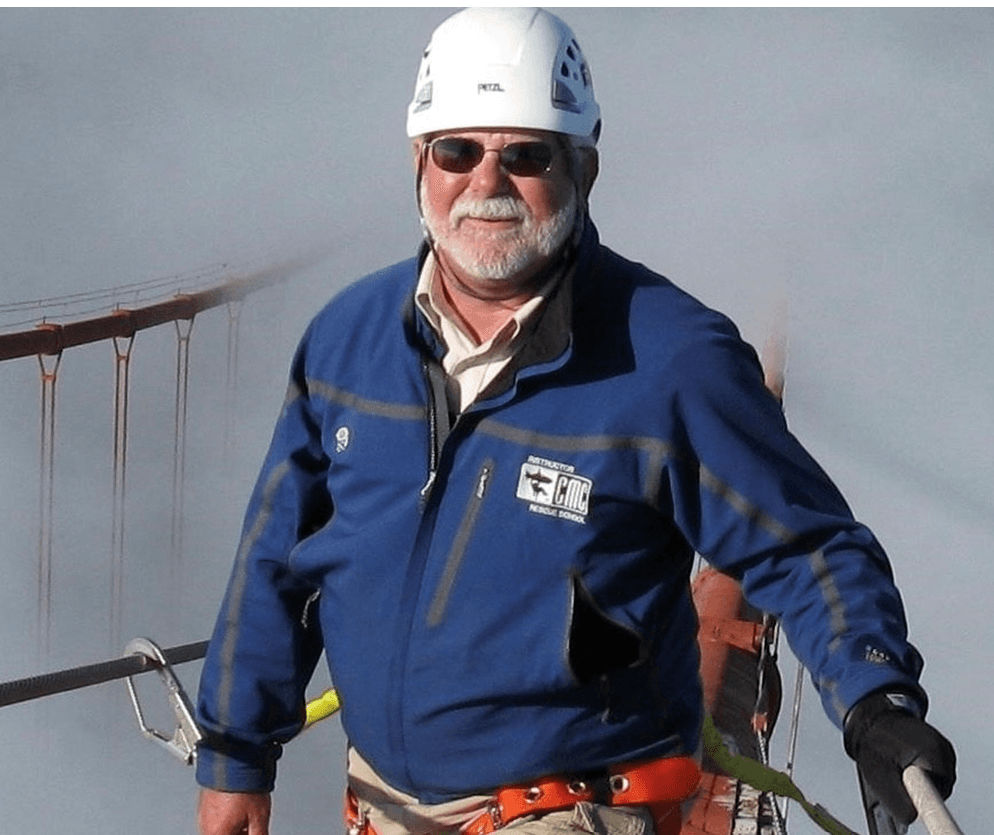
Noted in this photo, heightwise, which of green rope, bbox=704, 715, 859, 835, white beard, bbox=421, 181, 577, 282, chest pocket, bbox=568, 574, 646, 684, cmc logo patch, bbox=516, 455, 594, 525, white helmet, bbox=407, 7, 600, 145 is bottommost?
green rope, bbox=704, 715, 859, 835

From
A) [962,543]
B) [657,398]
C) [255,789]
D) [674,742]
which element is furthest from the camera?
[962,543]

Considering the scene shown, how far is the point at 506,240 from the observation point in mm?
2010

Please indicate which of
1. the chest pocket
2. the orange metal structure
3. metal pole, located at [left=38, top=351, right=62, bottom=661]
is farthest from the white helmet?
metal pole, located at [left=38, top=351, right=62, bottom=661]

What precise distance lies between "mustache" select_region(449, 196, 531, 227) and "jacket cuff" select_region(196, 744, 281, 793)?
742 millimetres

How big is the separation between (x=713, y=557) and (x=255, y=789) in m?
0.71

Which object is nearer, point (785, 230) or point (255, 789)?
point (255, 789)

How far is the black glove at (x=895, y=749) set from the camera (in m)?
1.71

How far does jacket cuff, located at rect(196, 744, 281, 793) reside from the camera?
2.36 m

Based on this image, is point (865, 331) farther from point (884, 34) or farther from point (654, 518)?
point (654, 518)

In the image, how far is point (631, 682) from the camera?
80.1 inches

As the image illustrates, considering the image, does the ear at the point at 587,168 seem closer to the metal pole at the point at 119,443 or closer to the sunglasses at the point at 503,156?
the sunglasses at the point at 503,156

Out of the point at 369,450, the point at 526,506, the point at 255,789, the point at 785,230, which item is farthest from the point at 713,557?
the point at 785,230

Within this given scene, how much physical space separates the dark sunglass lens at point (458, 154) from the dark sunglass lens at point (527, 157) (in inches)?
1.3

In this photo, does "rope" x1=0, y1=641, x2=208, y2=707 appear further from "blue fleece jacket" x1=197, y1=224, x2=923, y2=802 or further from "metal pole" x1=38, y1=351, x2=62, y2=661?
"metal pole" x1=38, y1=351, x2=62, y2=661
